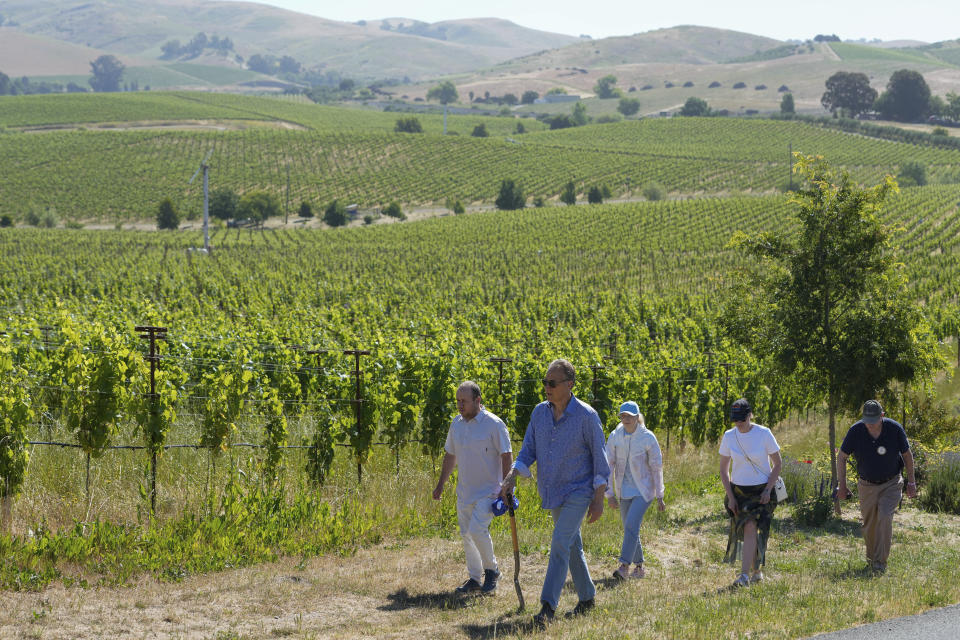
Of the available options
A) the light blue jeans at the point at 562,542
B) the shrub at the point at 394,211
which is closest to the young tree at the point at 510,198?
the shrub at the point at 394,211

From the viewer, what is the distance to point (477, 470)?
8.06 m

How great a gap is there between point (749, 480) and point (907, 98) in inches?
6841

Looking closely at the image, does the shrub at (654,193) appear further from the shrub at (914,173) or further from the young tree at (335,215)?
the young tree at (335,215)

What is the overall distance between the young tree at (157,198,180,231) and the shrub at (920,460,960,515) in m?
88.2

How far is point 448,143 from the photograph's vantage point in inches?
5359

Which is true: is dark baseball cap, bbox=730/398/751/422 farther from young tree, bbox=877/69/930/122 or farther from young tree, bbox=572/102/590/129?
young tree, bbox=572/102/590/129

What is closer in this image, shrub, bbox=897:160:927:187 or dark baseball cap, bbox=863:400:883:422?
dark baseball cap, bbox=863:400:883:422

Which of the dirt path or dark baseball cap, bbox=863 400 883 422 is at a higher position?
dark baseball cap, bbox=863 400 883 422

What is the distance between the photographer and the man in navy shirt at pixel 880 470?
29.3ft

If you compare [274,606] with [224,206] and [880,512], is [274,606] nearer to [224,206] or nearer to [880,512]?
[880,512]

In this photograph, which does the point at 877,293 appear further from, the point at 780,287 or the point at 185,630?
the point at 185,630

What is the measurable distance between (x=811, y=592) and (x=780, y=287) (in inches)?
220

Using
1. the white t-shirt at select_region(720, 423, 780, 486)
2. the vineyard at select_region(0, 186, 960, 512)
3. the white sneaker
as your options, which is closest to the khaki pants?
the white t-shirt at select_region(720, 423, 780, 486)

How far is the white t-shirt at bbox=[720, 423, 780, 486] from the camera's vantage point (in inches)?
337
